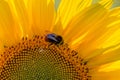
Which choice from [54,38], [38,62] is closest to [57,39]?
[54,38]

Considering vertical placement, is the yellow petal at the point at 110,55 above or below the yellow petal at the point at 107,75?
above

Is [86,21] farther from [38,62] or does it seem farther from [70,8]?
[38,62]

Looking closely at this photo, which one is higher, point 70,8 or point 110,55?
point 70,8

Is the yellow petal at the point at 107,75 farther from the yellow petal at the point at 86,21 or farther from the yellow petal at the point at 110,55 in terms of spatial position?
the yellow petal at the point at 86,21

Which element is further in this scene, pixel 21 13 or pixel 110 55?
pixel 110 55

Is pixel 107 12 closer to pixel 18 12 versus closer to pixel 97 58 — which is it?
pixel 97 58

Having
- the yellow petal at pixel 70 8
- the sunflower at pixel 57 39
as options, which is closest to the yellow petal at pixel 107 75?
the sunflower at pixel 57 39

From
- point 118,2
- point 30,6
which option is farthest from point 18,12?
point 118,2
